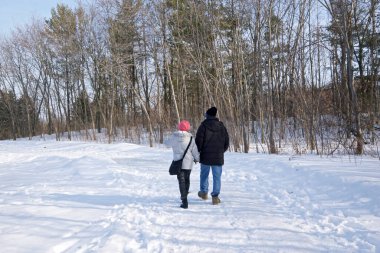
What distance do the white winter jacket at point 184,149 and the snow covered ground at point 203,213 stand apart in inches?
35.4

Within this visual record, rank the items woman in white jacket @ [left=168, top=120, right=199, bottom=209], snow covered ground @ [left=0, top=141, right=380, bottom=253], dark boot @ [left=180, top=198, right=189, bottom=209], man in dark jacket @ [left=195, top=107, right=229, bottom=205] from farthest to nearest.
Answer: man in dark jacket @ [left=195, top=107, right=229, bottom=205] < woman in white jacket @ [left=168, top=120, right=199, bottom=209] < dark boot @ [left=180, top=198, right=189, bottom=209] < snow covered ground @ [left=0, top=141, right=380, bottom=253]

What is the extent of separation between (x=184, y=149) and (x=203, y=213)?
138 cm

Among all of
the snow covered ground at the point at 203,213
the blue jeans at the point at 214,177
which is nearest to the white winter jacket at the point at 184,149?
the blue jeans at the point at 214,177

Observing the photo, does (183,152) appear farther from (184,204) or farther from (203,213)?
(203,213)

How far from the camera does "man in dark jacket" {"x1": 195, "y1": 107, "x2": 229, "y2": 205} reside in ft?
23.2

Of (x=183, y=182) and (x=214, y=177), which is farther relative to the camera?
(x=214, y=177)

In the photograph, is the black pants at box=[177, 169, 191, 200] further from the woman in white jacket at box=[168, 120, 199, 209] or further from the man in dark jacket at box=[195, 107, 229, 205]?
the man in dark jacket at box=[195, 107, 229, 205]

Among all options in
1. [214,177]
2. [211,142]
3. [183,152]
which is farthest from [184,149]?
[214,177]

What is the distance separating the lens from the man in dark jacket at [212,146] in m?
7.08

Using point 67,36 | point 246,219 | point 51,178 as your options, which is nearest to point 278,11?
point 51,178

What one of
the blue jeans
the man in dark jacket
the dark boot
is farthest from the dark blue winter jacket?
the dark boot

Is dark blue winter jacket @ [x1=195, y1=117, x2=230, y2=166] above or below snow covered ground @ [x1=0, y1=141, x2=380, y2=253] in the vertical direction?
above

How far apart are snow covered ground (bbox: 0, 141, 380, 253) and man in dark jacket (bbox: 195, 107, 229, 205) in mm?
601

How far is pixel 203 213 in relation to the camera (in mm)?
6332
